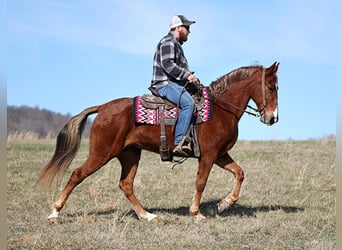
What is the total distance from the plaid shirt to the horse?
683 mm

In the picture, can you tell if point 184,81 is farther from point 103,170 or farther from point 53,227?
point 103,170

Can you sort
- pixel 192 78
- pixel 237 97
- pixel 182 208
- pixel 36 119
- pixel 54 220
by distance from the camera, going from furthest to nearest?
pixel 36 119
pixel 182 208
pixel 237 97
pixel 192 78
pixel 54 220

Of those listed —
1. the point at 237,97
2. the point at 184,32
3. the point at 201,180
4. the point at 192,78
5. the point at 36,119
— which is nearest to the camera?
the point at 192,78

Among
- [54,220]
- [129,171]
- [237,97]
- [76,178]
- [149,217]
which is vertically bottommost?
[54,220]

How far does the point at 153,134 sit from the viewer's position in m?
8.45

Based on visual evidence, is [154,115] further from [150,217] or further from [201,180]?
[150,217]

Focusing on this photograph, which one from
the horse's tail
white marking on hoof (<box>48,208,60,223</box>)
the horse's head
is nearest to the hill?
the horse's tail

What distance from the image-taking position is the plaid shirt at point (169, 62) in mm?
8266

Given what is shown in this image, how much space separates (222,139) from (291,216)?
1771mm

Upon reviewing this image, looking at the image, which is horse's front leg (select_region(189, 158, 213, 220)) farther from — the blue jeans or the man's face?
the man's face

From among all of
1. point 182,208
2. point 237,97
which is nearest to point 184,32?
point 237,97

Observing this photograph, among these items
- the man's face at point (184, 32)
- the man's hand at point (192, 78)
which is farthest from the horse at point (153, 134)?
the man's face at point (184, 32)

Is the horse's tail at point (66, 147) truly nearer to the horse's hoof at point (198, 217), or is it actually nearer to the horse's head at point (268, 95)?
the horse's hoof at point (198, 217)

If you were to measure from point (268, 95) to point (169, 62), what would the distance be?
1.84 meters
